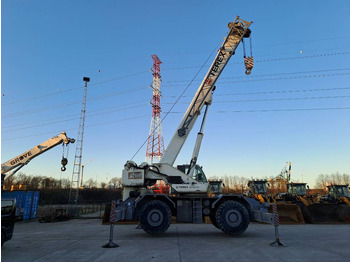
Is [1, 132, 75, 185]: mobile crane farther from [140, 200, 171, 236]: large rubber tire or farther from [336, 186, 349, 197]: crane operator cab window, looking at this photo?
[336, 186, 349, 197]: crane operator cab window

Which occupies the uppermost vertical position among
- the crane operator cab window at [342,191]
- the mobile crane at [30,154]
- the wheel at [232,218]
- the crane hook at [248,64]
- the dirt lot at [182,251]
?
the crane hook at [248,64]

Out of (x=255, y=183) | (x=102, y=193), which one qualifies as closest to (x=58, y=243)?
(x=255, y=183)

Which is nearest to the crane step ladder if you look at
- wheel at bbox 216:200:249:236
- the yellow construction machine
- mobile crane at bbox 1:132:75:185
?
wheel at bbox 216:200:249:236

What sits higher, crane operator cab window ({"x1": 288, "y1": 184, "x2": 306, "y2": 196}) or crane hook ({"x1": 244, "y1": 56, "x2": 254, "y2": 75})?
crane hook ({"x1": 244, "y1": 56, "x2": 254, "y2": 75})

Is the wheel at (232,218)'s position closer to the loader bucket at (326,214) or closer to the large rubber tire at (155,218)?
the large rubber tire at (155,218)

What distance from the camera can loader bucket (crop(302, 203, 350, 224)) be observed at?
625 inches

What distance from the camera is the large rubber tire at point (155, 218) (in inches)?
396

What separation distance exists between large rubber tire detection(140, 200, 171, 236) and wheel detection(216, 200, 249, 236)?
7.55 ft

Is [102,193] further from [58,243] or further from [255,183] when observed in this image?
[58,243]

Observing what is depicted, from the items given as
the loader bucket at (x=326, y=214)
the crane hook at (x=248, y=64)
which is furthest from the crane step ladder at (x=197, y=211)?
the loader bucket at (x=326, y=214)

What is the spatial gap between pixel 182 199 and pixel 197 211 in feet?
2.88

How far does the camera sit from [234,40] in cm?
1377

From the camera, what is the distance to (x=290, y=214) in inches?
639

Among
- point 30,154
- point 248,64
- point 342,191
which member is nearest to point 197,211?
point 248,64
